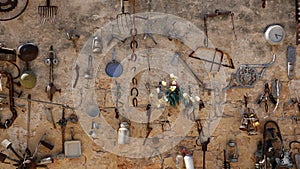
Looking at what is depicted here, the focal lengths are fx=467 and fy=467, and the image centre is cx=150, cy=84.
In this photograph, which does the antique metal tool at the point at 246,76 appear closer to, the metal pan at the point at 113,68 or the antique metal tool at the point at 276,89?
the antique metal tool at the point at 276,89

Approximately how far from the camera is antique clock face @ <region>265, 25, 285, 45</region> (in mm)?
5629

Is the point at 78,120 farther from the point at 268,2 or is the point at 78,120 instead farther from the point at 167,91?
the point at 268,2

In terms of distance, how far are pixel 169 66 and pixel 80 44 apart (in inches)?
42.8

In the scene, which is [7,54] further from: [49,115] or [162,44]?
[162,44]

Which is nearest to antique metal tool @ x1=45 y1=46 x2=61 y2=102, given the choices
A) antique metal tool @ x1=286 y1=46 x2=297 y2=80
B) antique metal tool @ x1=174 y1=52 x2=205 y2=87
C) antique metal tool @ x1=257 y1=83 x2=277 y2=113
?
antique metal tool @ x1=174 y1=52 x2=205 y2=87

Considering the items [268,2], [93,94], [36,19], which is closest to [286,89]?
[268,2]

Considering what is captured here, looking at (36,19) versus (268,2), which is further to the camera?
(268,2)

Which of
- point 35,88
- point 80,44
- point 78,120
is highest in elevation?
point 80,44

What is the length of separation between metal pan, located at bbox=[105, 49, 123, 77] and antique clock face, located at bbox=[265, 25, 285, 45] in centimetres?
183

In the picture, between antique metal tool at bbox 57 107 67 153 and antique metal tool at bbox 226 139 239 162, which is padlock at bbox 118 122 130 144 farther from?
antique metal tool at bbox 226 139 239 162

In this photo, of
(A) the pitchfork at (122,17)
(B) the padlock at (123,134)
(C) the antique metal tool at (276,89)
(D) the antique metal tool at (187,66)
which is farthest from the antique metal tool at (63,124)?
(C) the antique metal tool at (276,89)

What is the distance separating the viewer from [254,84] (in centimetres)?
575

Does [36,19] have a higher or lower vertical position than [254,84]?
higher

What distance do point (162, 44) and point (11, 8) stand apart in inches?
70.0
